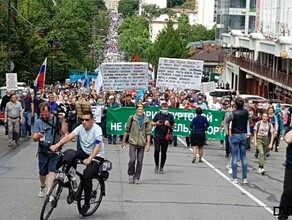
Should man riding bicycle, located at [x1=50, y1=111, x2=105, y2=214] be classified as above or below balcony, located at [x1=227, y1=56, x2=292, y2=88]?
above

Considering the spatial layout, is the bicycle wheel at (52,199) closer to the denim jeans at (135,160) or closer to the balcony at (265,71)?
the denim jeans at (135,160)

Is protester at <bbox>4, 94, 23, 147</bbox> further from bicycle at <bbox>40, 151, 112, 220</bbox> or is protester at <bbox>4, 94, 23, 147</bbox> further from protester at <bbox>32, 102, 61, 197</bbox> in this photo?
bicycle at <bbox>40, 151, 112, 220</bbox>

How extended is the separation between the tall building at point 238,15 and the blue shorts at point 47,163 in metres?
83.6

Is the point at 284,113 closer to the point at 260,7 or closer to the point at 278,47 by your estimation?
the point at 278,47

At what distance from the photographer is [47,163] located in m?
13.3

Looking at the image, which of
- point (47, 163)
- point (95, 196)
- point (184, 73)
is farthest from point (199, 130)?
point (184, 73)

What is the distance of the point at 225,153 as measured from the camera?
24406 mm

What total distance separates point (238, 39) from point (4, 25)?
34020 millimetres

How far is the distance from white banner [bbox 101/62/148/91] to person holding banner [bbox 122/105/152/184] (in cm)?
1172

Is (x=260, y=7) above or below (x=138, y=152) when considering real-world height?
above

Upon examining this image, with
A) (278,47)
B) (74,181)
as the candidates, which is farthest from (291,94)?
(74,181)

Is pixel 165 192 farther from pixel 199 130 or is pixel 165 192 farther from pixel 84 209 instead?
pixel 199 130

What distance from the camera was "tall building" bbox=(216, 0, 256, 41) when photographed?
96562 millimetres

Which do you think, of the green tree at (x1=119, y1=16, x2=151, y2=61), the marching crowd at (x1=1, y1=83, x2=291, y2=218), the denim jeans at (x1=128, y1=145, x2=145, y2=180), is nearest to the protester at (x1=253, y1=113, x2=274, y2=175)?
the marching crowd at (x1=1, y1=83, x2=291, y2=218)
